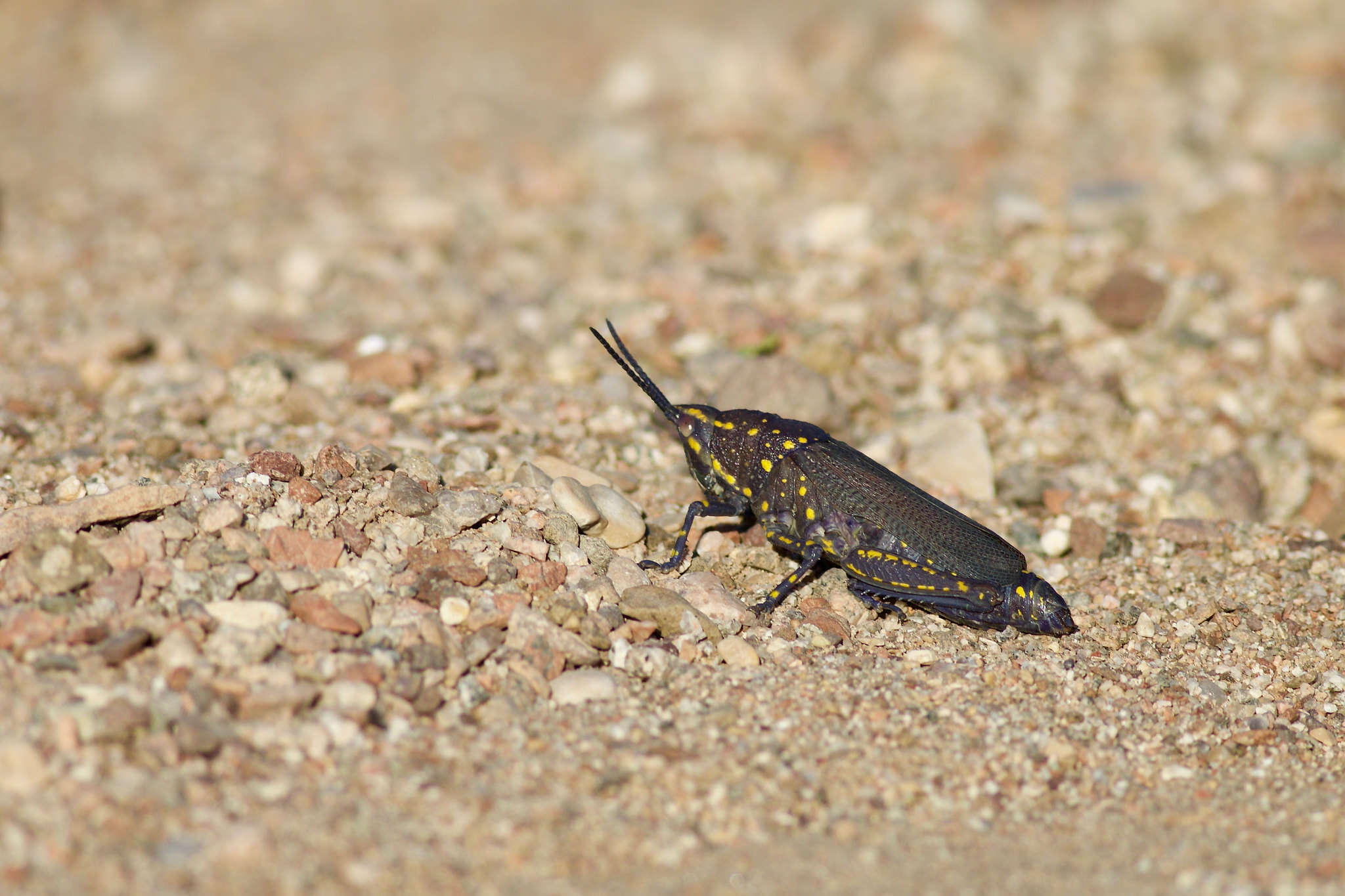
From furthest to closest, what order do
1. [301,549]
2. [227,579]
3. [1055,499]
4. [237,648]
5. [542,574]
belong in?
[1055,499]
[542,574]
[301,549]
[227,579]
[237,648]

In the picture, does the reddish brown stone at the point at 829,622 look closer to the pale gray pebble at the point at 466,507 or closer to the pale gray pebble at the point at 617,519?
the pale gray pebble at the point at 617,519

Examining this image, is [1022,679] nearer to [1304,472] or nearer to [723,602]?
[723,602]

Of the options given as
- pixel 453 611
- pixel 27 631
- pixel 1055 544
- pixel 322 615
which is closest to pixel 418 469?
pixel 453 611

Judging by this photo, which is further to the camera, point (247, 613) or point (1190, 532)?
point (1190, 532)

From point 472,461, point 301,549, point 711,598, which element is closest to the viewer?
point 301,549

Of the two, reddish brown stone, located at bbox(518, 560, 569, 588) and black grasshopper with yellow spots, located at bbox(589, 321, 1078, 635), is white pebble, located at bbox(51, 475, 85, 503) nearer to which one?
reddish brown stone, located at bbox(518, 560, 569, 588)

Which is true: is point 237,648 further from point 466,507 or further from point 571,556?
point 571,556

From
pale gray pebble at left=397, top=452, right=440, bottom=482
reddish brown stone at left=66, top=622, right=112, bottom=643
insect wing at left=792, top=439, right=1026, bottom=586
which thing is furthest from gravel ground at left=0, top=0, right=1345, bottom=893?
insect wing at left=792, top=439, right=1026, bottom=586

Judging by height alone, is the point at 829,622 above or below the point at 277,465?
below
